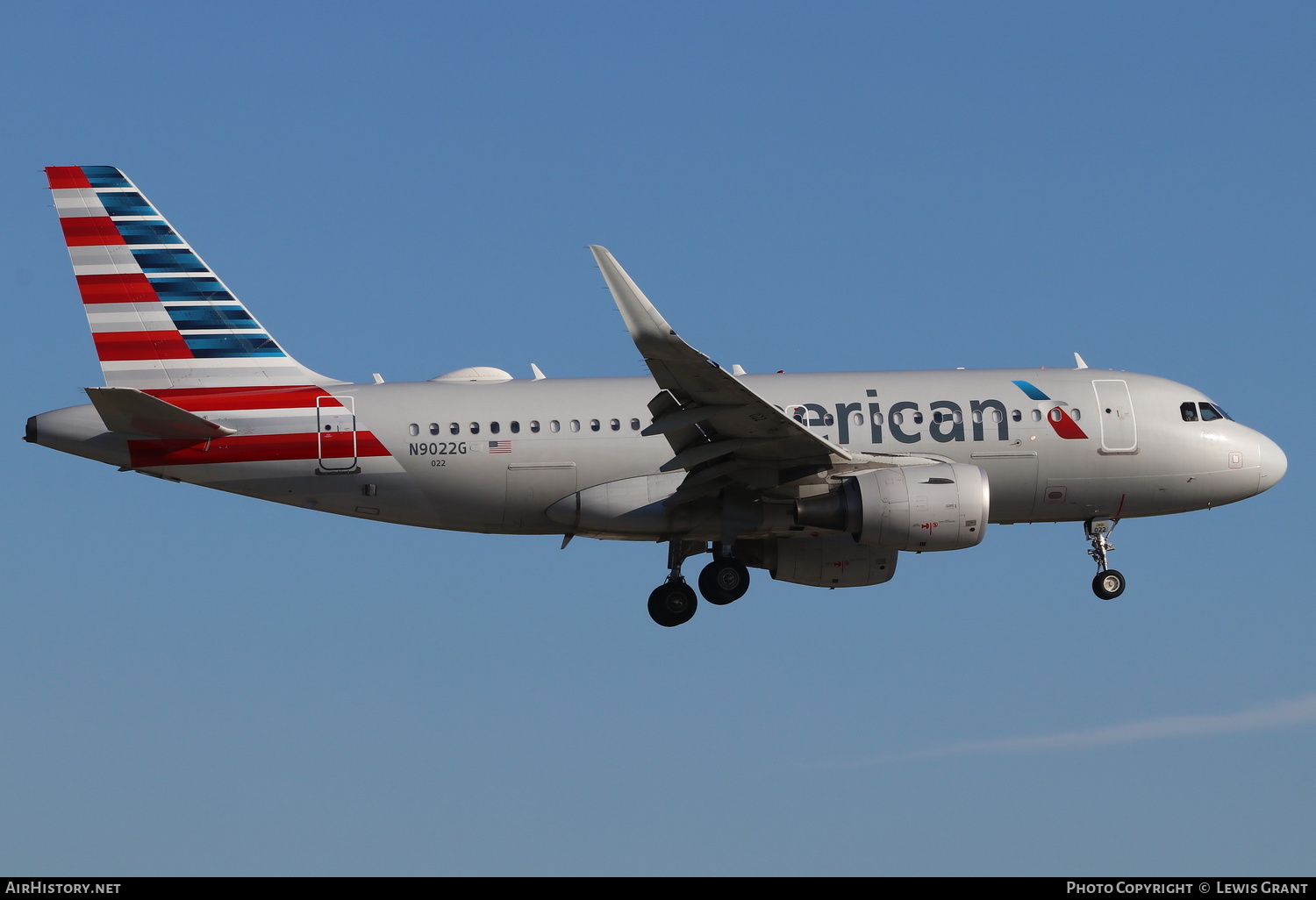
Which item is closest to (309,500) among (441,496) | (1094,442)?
(441,496)

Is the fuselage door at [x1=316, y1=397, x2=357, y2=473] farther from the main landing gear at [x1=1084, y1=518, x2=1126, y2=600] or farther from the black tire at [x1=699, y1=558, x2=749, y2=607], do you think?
the main landing gear at [x1=1084, y1=518, x2=1126, y2=600]

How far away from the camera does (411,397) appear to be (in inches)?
1474

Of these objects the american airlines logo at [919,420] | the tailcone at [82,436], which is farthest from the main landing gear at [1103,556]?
the tailcone at [82,436]

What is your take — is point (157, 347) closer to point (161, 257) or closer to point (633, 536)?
point (161, 257)

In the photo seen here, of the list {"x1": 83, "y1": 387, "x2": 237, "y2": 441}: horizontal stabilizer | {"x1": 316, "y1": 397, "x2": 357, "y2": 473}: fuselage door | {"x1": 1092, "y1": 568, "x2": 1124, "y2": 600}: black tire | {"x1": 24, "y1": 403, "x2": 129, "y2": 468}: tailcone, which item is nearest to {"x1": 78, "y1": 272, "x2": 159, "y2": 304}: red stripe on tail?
{"x1": 24, "y1": 403, "x2": 129, "y2": 468}: tailcone

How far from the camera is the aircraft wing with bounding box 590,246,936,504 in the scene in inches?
1216

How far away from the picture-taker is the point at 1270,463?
39.2m

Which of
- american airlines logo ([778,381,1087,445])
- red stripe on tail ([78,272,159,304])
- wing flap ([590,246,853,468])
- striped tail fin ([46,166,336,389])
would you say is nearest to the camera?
wing flap ([590,246,853,468])

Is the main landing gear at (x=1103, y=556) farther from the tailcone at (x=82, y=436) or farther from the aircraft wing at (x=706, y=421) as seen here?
the tailcone at (x=82, y=436)

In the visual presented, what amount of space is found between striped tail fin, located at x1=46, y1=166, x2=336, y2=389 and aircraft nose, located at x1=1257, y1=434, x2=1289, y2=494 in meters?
22.5

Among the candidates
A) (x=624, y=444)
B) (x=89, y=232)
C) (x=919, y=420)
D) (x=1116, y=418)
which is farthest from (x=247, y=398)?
(x=1116, y=418)

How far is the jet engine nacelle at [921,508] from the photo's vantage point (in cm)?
3447

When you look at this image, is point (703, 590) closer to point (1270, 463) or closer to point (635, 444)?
point (635, 444)

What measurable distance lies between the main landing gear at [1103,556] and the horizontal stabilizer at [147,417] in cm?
2018
